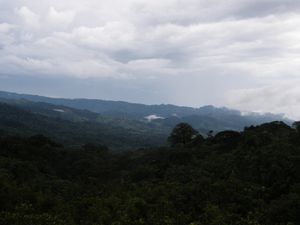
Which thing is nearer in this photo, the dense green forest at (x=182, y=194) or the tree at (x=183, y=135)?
the dense green forest at (x=182, y=194)

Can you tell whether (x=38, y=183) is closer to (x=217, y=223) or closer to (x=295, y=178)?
(x=217, y=223)

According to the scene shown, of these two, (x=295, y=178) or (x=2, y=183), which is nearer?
(x=2, y=183)

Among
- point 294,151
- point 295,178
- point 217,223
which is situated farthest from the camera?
point 294,151

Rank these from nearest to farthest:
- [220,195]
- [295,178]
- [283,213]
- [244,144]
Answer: [283,213]
[220,195]
[295,178]
[244,144]

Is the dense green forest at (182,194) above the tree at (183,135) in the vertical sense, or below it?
below

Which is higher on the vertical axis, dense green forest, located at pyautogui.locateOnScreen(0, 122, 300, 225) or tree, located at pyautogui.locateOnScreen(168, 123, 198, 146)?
tree, located at pyautogui.locateOnScreen(168, 123, 198, 146)

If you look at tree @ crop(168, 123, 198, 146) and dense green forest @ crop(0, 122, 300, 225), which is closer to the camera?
dense green forest @ crop(0, 122, 300, 225)

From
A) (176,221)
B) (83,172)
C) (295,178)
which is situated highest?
(295,178)

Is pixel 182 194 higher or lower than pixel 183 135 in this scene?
lower

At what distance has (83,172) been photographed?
64.8 metres

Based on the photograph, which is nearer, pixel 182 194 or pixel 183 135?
pixel 182 194

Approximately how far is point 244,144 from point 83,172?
2638 cm

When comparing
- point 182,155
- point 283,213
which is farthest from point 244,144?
point 283,213

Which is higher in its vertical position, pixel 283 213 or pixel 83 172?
pixel 283 213
